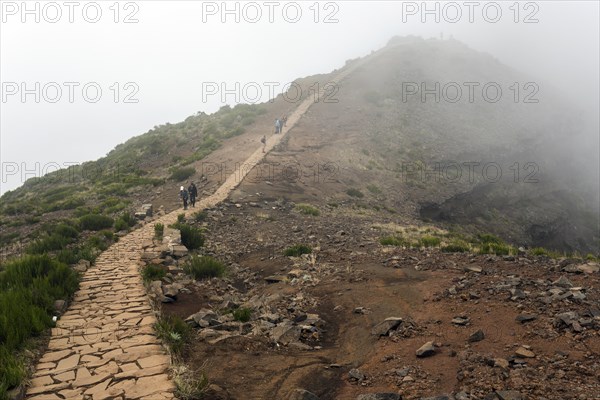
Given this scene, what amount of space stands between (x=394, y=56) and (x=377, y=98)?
985 inches


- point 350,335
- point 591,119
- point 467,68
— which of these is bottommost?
point 350,335

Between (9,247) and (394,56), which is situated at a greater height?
(394,56)

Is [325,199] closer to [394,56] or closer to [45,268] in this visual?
[45,268]

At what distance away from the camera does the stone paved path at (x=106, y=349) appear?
21.2ft

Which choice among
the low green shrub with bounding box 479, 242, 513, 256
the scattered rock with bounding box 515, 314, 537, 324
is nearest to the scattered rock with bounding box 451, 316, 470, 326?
the scattered rock with bounding box 515, 314, 537, 324

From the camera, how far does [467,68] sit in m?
77.6

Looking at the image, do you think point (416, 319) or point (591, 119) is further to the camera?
point (591, 119)

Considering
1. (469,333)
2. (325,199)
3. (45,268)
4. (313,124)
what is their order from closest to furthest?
(469,333)
(45,268)
(325,199)
(313,124)

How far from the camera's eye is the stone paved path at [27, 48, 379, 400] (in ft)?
21.2

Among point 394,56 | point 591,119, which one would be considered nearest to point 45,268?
point 394,56

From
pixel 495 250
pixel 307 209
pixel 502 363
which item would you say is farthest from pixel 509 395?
pixel 307 209

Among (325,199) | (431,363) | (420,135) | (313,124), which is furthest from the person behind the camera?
(420,135)

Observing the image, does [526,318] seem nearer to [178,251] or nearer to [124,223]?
[178,251]

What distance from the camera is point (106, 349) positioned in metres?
7.80
